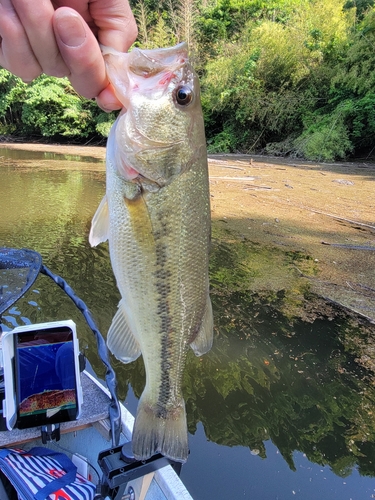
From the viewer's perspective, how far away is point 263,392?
430 cm

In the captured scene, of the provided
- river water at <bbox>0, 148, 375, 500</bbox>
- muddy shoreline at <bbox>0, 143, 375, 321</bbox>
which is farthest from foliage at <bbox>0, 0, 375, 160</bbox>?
river water at <bbox>0, 148, 375, 500</bbox>

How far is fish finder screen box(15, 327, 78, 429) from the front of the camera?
6.89 ft

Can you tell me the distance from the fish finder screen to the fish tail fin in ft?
2.68

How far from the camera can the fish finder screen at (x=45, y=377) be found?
2.10 meters

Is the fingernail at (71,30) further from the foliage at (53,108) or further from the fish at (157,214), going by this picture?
the foliage at (53,108)

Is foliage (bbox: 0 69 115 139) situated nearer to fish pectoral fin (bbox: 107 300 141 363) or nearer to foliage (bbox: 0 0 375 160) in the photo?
foliage (bbox: 0 0 375 160)

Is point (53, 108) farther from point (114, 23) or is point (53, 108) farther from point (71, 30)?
point (71, 30)

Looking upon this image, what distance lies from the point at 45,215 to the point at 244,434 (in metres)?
7.68

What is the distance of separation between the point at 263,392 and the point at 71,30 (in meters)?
3.93

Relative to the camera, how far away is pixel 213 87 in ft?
93.0

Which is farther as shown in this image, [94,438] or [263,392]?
[263,392]

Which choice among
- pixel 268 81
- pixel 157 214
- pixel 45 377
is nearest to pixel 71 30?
pixel 157 214

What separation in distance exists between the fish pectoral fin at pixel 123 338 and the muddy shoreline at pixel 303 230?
464 centimetres

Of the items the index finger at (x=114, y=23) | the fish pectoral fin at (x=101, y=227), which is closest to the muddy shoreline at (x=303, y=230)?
the fish pectoral fin at (x=101, y=227)
